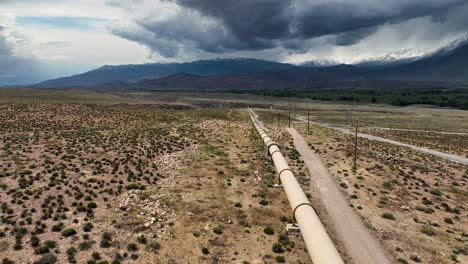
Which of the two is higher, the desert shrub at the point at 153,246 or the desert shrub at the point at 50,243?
the desert shrub at the point at 50,243

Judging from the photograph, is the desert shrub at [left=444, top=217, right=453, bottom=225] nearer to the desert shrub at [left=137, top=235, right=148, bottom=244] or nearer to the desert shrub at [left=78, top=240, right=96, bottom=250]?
the desert shrub at [left=137, top=235, right=148, bottom=244]

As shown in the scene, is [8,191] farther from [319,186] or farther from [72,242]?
[319,186]

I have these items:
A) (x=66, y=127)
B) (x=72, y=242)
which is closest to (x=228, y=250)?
(x=72, y=242)

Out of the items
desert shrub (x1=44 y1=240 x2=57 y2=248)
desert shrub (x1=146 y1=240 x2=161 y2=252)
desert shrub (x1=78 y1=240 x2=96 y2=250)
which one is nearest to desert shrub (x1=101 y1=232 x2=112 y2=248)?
desert shrub (x1=78 y1=240 x2=96 y2=250)

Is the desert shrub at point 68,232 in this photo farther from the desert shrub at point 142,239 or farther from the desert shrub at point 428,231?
the desert shrub at point 428,231

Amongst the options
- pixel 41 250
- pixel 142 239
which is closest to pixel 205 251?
pixel 142 239

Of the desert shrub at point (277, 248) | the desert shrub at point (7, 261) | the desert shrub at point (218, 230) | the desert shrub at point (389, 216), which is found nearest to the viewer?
the desert shrub at point (7, 261)

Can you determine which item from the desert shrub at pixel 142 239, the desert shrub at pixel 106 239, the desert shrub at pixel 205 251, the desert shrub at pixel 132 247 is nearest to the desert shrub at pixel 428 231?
the desert shrub at pixel 205 251

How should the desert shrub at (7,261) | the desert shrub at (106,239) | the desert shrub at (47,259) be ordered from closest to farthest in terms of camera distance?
the desert shrub at (7,261) → the desert shrub at (47,259) → the desert shrub at (106,239)

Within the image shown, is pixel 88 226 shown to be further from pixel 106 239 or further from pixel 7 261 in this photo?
pixel 7 261
